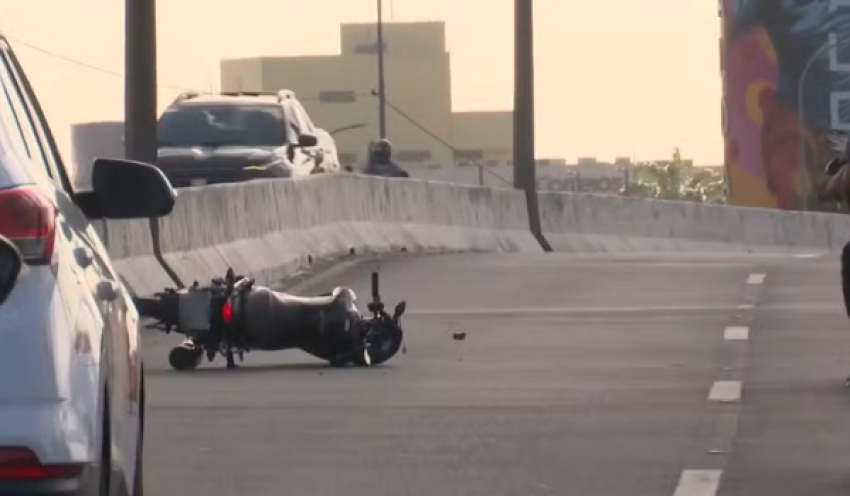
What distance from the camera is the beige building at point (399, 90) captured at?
18300 cm

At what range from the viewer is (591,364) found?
1506 centimetres

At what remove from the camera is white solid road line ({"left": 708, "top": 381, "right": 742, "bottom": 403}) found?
12.9m

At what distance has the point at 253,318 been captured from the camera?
14.4m

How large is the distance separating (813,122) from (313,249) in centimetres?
13488

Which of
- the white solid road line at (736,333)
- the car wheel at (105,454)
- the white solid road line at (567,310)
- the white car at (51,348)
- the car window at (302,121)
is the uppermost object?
the car window at (302,121)

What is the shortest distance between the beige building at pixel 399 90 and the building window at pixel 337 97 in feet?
0.14

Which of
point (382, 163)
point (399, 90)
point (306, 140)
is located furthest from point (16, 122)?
point (399, 90)

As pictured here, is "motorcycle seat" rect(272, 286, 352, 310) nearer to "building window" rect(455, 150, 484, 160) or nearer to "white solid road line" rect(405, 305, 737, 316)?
"white solid road line" rect(405, 305, 737, 316)

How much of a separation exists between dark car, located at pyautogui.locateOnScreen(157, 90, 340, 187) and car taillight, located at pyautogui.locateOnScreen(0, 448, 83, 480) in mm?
26652

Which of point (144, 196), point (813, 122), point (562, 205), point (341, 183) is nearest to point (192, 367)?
point (144, 196)

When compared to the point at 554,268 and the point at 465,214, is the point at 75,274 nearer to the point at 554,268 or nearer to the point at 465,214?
the point at 554,268

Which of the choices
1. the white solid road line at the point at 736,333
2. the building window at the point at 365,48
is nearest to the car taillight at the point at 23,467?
the white solid road line at the point at 736,333

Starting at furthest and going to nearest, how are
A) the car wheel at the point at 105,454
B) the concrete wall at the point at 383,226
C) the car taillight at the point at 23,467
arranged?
the concrete wall at the point at 383,226 < the car wheel at the point at 105,454 < the car taillight at the point at 23,467

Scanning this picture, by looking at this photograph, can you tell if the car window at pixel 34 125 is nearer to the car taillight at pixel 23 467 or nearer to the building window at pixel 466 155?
the car taillight at pixel 23 467
